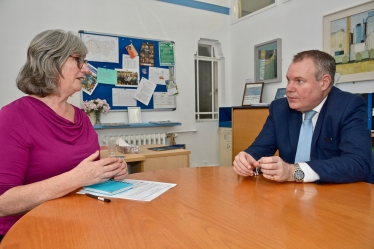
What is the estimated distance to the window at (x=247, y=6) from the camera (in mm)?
4292

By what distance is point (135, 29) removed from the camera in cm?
402

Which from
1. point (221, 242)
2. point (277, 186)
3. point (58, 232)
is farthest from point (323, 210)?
point (58, 232)

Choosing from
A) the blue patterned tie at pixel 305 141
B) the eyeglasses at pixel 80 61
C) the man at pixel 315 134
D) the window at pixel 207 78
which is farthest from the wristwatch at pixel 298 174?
the window at pixel 207 78

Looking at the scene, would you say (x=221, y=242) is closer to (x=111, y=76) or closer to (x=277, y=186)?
(x=277, y=186)

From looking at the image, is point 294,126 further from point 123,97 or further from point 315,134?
point 123,97

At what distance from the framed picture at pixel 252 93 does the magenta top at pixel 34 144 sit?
130 inches

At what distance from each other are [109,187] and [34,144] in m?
0.36

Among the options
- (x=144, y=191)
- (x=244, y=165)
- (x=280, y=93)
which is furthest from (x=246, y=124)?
(x=144, y=191)

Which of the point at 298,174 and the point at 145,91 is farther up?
the point at 145,91

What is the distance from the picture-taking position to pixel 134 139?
3988 mm

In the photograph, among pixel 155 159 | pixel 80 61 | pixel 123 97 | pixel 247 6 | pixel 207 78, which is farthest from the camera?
pixel 207 78

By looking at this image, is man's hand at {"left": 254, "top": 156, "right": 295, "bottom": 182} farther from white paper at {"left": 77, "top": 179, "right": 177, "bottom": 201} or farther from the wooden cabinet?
the wooden cabinet

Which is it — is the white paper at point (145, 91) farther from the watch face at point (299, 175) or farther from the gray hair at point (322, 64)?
the watch face at point (299, 175)

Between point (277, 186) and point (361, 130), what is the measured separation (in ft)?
1.77
